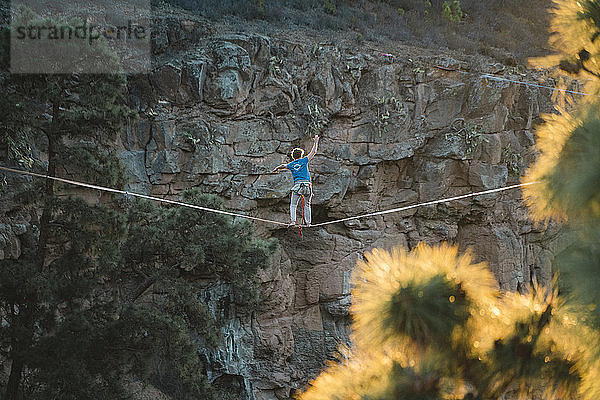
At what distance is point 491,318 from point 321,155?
12.3 metres

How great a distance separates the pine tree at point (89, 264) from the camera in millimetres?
7613

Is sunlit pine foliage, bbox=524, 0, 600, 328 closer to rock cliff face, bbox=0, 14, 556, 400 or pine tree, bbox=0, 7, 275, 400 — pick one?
pine tree, bbox=0, 7, 275, 400

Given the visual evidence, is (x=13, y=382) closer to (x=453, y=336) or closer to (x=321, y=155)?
(x=453, y=336)

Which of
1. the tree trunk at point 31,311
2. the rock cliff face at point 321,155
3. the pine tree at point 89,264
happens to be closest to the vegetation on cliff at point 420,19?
the rock cliff face at point 321,155

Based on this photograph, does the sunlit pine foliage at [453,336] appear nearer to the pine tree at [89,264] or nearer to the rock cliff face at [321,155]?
the pine tree at [89,264]

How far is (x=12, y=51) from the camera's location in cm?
746

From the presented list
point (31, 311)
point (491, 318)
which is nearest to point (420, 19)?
point (31, 311)

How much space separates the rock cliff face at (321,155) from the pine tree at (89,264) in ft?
13.4

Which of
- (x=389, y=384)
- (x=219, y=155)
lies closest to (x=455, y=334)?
(x=389, y=384)

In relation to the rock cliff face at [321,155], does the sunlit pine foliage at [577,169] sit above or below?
above

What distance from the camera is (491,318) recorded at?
88.2 inches

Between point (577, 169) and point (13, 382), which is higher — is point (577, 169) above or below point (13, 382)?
above

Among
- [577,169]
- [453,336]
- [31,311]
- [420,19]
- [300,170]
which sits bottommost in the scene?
[31,311]

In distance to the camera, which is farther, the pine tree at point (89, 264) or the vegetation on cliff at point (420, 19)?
the vegetation on cliff at point (420, 19)
